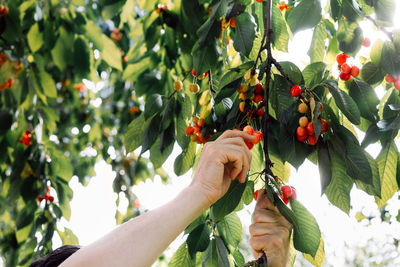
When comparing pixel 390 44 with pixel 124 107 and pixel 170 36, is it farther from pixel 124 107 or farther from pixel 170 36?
pixel 124 107

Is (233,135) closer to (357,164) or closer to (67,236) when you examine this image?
(357,164)

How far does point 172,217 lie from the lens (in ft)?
2.55

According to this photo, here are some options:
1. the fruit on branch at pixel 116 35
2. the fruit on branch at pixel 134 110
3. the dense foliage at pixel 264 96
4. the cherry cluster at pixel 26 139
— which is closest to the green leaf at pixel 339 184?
the dense foliage at pixel 264 96

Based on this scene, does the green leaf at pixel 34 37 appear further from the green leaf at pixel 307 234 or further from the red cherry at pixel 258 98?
the green leaf at pixel 307 234

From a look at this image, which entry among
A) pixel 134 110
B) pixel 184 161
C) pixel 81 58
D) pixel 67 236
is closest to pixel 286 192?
pixel 184 161

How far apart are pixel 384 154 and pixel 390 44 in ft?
0.78

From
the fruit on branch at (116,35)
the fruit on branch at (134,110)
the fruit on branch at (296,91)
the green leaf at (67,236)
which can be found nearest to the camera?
the fruit on branch at (296,91)

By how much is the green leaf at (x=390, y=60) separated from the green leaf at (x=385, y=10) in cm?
6

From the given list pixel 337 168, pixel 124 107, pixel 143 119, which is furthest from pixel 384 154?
pixel 124 107

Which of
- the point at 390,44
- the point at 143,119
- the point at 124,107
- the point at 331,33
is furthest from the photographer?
the point at 124,107

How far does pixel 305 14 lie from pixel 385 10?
6.7 inches

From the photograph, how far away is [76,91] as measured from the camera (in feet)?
12.9

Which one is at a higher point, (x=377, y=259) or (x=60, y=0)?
(x=60, y=0)

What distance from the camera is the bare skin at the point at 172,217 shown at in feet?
2.36
